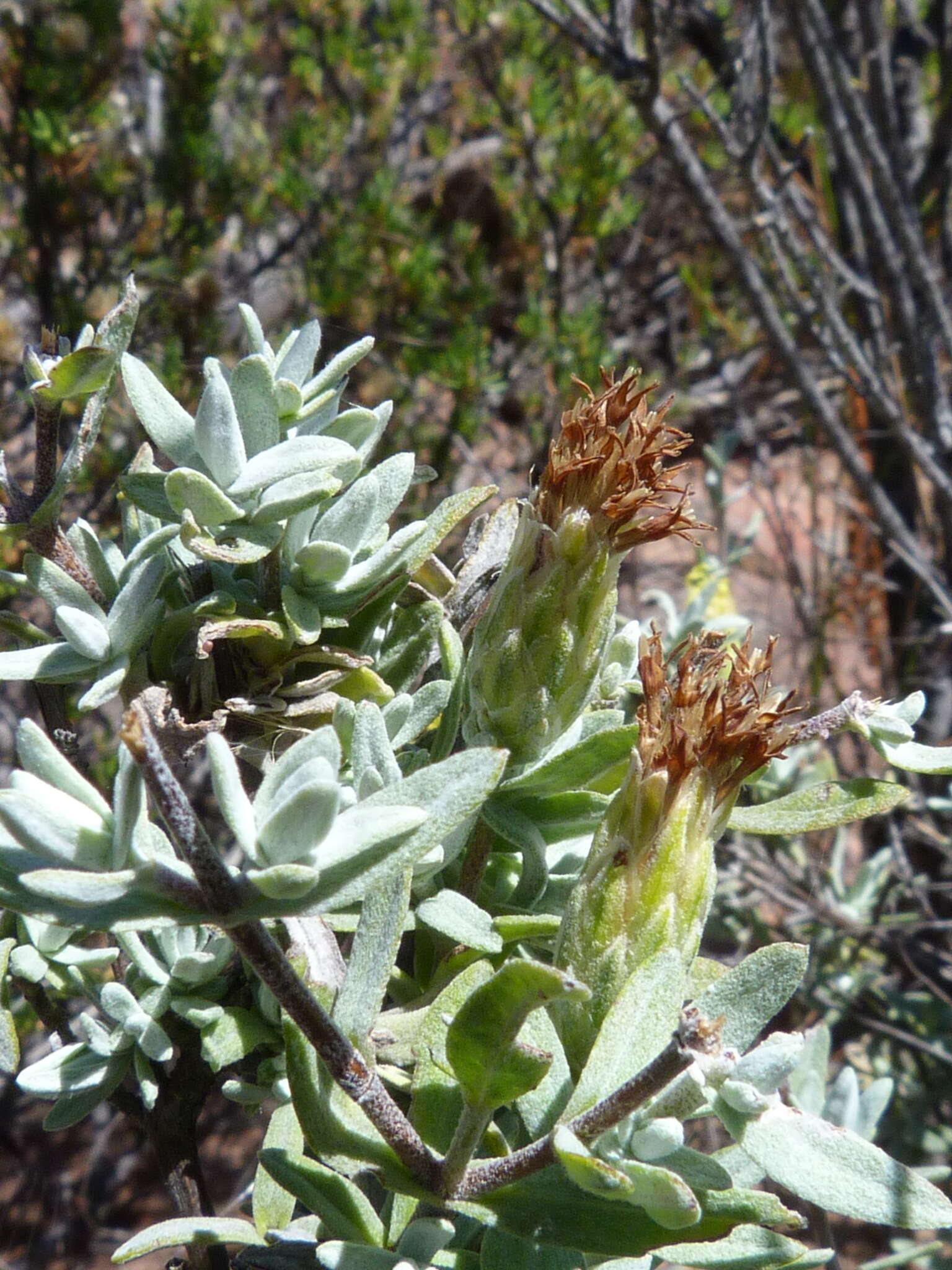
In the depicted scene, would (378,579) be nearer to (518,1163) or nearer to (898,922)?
(518,1163)

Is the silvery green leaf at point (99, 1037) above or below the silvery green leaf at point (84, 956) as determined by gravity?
below

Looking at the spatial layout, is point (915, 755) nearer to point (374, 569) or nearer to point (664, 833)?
point (664, 833)

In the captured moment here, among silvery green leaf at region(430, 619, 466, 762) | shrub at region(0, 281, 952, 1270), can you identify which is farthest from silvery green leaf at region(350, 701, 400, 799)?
silvery green leaf at region(430, 619, 466, 762)

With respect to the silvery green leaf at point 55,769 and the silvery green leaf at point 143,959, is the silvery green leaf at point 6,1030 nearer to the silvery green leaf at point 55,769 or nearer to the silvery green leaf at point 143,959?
the silvery green leaf at point 143,959

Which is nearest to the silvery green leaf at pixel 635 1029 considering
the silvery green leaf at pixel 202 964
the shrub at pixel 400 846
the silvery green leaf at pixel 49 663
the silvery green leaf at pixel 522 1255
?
the shrub at pixel 400 846

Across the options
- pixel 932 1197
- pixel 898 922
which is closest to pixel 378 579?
pixel 932 1197

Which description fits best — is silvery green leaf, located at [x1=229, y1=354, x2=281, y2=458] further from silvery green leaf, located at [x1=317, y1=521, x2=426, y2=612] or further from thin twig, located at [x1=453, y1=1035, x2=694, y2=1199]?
thin twig, located at [x1=453, y1=1035, x2=694, y2=1199]

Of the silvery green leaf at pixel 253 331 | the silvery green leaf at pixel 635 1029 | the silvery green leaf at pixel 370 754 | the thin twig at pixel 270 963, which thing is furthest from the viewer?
the silvery green leaf at pixel 253 331
